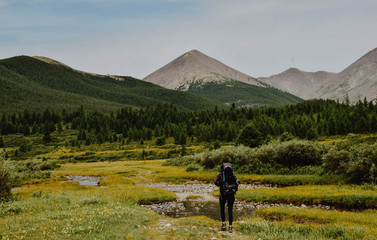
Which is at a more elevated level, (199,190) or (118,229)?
(118,229)

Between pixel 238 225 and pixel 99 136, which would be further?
pixel 99 136

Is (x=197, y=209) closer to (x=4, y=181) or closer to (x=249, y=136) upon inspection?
(x=4, y=181)

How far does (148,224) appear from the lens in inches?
725

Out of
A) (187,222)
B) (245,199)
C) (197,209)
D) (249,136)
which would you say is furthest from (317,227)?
(249,136)

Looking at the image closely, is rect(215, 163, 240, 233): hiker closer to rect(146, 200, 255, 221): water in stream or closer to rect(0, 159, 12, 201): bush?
rect(146, 200, 255, 221): water in stream

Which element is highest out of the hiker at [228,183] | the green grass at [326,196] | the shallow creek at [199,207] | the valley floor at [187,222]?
the hiker at [228,183]

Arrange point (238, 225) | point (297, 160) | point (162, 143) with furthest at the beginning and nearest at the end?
point (162, 143) → point (297, 160) → point (238, 225)

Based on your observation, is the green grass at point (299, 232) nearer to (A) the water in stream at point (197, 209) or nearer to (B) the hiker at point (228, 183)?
(B) the hiker at point (228, 183)

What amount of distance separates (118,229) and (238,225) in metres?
7.72

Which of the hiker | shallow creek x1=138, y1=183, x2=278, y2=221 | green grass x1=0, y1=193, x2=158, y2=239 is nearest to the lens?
green grass x1=0, y1=193, x2=158, y2=239

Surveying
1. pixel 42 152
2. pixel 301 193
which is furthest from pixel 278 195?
pixel 42 152

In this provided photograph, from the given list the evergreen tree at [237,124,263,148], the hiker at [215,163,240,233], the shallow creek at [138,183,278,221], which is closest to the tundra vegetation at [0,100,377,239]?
the evergreen tree at [237,124,263,148]

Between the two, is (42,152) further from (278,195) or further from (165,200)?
(278,195)

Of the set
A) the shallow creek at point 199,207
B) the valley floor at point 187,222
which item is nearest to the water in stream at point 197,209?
the shallow creek at point 199,207
